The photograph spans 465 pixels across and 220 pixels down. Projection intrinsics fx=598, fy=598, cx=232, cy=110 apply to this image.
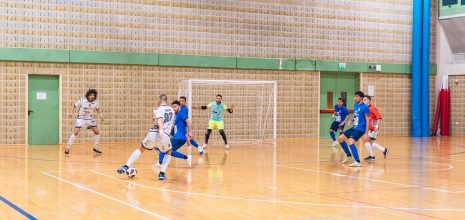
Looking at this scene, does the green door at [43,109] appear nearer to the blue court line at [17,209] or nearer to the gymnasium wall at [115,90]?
the gymnasium wall at [115,90]

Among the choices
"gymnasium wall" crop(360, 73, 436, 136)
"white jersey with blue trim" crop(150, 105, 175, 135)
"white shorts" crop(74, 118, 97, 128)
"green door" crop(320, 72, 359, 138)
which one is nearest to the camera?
"white jersey with blue trim" crop(150, 105, 175, 135)

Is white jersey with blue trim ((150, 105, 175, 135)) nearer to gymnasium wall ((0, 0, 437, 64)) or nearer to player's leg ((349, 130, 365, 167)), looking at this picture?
player's leg ((349, 130, 365, 167))

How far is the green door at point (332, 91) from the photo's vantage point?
27078 millimetres

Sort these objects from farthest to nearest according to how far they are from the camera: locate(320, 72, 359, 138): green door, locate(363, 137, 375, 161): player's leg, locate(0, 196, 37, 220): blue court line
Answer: locate(320, 72, 359, 138): green door < locate(363, 137, 375, 161): player's leg < locate(0, 196, 37, 220): blue court line

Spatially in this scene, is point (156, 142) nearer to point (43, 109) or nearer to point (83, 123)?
point (83, 123)

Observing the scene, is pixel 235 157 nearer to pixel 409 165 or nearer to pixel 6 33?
pixel 409 165

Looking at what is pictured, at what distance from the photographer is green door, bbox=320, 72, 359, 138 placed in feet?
88.8

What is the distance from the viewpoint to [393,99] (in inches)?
1120

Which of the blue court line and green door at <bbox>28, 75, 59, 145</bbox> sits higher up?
green door at <bbox>28, 75, 59, 145</bbox>

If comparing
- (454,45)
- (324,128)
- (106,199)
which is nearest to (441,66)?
(454,45)

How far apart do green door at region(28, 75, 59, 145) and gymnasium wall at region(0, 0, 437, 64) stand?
1.36 m

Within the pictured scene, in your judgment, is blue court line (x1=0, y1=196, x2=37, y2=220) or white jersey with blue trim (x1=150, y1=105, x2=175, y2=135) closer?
blue court line (x1=0, y1=196, x2=37, y2=220)

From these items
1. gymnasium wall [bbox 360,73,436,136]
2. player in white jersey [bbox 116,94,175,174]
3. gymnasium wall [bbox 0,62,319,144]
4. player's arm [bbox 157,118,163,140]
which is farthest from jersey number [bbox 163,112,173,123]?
gymnasium wall [bbox 360,73,436,136]

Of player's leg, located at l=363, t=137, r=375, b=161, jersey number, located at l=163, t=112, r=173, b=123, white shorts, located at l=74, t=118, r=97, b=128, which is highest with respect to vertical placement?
jersey number, located at l=163, t=112, r=173, b=123
